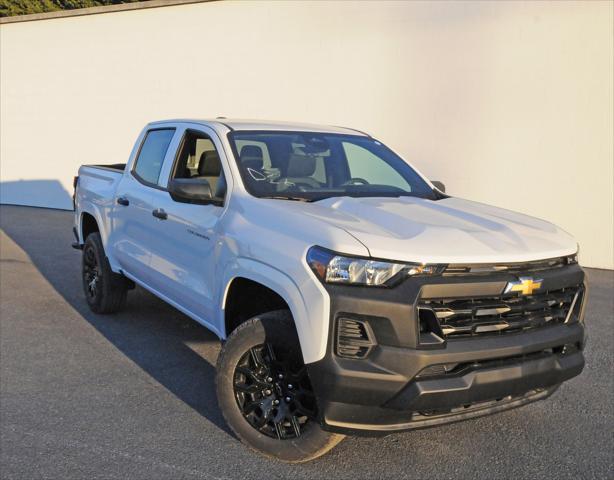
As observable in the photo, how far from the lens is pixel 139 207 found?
15.5 feet

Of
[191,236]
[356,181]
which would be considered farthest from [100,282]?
[356,181]

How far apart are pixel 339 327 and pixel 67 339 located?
3.34m

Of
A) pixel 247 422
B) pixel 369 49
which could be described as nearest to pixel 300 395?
pixel 247 422

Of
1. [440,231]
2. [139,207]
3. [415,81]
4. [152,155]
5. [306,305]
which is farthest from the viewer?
[415,81]

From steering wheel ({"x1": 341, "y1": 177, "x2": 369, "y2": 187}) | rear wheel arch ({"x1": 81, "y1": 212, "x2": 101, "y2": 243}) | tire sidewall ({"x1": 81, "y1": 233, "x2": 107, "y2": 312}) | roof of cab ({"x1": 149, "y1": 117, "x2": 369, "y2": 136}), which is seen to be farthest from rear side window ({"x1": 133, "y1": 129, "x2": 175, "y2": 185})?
steering wheel ({"x1": 341, "y1": 177, "x2": 369, "y2": 187})

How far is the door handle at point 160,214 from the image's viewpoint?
4238 millimetres

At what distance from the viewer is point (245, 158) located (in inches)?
153

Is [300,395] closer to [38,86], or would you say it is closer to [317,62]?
[317,62]

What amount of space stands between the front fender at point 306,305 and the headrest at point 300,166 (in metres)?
1.10

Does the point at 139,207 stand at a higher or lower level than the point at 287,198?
lower

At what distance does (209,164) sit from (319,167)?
2.64 ft

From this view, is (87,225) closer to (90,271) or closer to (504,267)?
(90,271)

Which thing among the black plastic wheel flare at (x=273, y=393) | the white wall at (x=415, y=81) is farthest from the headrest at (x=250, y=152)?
the white wall at (x=415, y=81)

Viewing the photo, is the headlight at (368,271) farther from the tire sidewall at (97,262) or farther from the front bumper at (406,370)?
the tire sidewall at (97,262)
